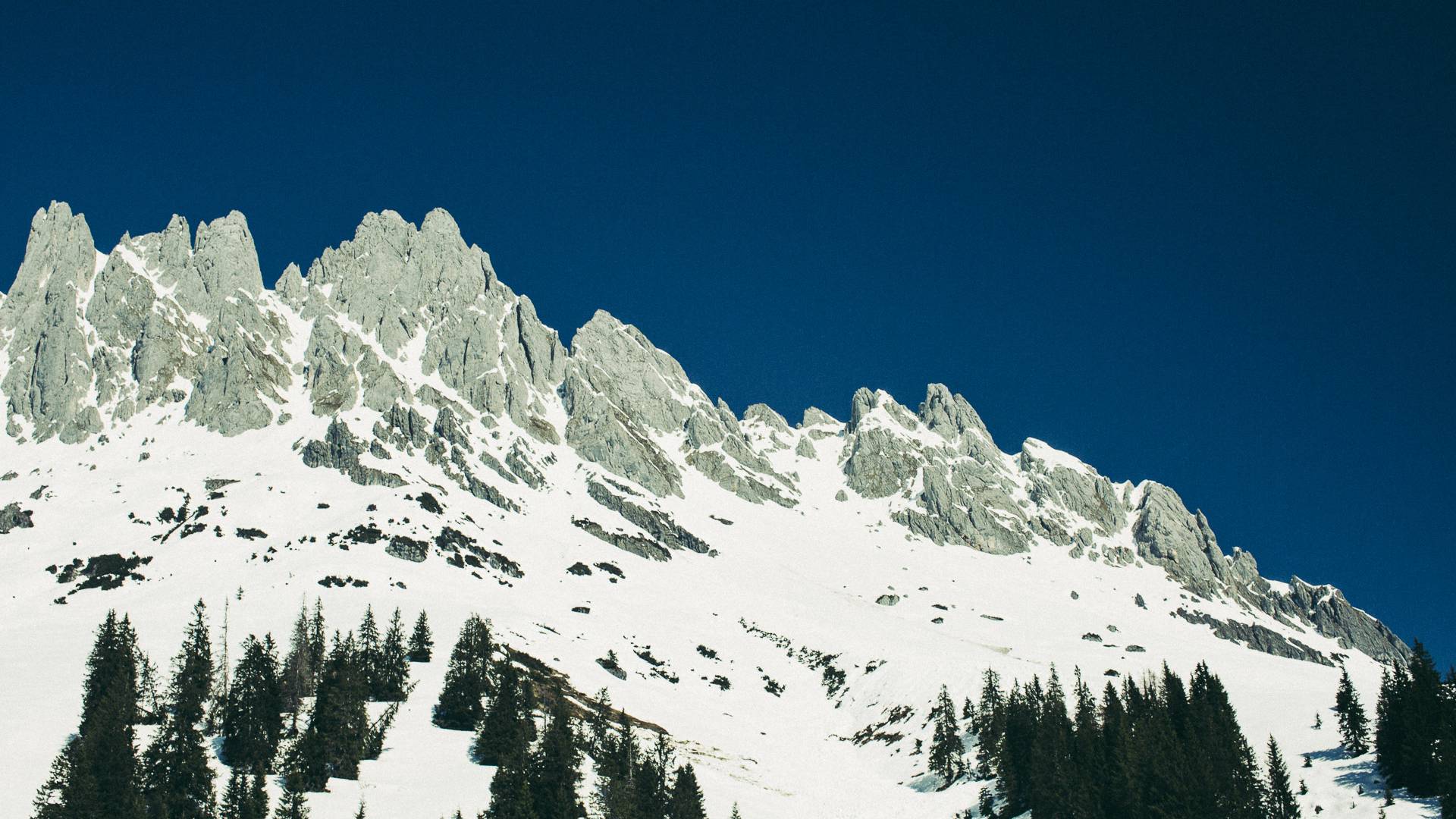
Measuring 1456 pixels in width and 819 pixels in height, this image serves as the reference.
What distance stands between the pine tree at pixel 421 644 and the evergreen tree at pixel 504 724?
32.2 metres

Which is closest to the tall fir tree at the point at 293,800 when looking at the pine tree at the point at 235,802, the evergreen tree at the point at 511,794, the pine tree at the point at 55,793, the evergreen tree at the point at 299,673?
the pine tree at the point at 235,802

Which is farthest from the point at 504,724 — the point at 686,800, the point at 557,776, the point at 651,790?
the point at 686,800

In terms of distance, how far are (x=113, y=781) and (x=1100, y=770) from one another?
74.8 meters

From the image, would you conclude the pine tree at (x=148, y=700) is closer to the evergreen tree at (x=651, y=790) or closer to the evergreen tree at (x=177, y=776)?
the evergreen tree at (x=177, y=776)

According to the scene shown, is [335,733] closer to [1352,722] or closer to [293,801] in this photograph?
[293,801]

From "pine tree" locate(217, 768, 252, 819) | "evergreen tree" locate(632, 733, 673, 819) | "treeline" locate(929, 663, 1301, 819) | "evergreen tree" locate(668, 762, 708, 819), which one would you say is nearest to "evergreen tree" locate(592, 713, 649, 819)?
"evergreen tree" locate(632, 733, 673, 819)

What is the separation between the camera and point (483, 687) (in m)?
114

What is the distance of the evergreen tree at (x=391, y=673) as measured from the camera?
116812mm

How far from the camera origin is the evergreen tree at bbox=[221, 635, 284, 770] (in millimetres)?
90688

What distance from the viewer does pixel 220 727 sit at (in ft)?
339

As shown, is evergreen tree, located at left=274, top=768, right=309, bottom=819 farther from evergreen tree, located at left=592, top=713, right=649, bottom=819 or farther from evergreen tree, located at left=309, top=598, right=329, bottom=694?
evergreen tree, located at left=309, top=598, right=329, bottom=694

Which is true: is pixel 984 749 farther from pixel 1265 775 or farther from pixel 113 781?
pixel 113 781

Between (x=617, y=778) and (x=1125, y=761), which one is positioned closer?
(x=1125, y=761)

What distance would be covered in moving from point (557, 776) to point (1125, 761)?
43.6 meters
